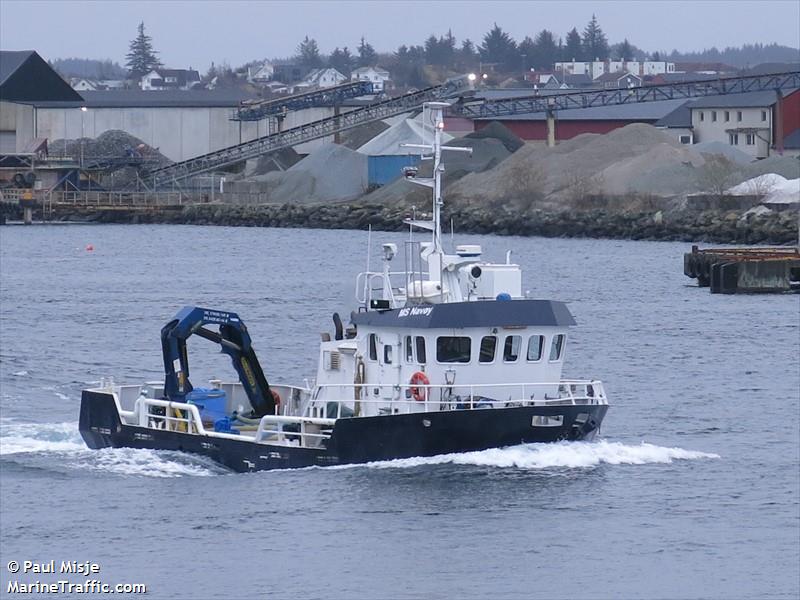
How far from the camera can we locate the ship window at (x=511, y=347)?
2777 centimetres

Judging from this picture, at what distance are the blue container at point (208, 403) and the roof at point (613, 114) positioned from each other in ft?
291

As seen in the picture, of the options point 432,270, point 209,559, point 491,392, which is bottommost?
point 209,559

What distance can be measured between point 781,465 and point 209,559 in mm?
11132

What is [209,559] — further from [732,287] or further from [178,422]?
[732,287]

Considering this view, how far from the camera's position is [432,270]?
93.7 feet

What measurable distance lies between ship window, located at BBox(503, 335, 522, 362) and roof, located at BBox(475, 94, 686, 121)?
91576mm

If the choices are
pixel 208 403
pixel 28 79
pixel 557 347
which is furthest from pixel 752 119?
pixel 557 347

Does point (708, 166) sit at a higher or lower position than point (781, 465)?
higher

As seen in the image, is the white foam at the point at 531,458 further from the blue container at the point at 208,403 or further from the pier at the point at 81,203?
the pier at the point at 81,203

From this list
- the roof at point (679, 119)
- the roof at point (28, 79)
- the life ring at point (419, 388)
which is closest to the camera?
the life ring at point (419, 388)

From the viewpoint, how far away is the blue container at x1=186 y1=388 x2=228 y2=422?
101 feet

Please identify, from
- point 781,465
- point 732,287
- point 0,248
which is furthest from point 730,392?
point 0,248

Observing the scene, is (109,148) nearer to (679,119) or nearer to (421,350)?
(679,119)

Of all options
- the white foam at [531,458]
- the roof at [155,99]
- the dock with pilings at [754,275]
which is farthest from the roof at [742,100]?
the white foam at [531,458]
